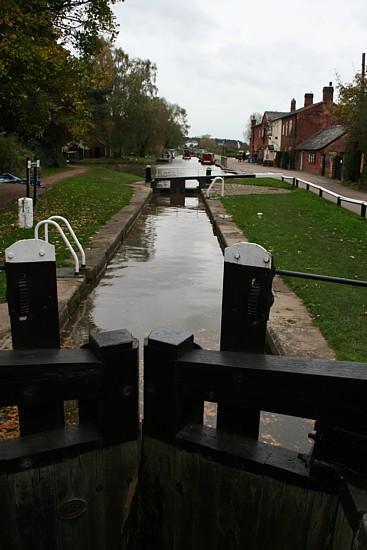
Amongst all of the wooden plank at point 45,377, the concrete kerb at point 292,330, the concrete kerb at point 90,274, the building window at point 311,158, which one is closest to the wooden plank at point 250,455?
the wooden plank at point 45,377

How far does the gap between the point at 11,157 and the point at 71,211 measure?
12.6 metres

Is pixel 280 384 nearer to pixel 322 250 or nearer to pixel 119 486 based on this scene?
pixel 119 486

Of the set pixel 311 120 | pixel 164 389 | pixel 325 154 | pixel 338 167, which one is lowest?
pixel 164 389

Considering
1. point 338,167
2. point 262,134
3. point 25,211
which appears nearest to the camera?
point 25,211

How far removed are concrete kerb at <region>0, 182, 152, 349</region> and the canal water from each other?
6.5 inches

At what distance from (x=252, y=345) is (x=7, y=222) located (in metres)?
11.4

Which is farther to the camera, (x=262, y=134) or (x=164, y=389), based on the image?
(x=262, y=134)

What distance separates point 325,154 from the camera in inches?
1708

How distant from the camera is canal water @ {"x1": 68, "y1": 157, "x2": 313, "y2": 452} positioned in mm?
4289

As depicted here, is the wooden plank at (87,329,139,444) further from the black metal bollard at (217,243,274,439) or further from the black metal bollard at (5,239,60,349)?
the black metal bollard at (217,243,274,439)

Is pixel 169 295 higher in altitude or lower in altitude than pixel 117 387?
lower

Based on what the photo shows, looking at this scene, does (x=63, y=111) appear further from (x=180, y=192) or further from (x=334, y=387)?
(x=334, y=387)

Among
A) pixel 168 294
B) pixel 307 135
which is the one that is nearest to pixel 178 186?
pixel 168 294

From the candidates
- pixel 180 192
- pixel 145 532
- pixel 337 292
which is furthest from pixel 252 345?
pixel 180 192
